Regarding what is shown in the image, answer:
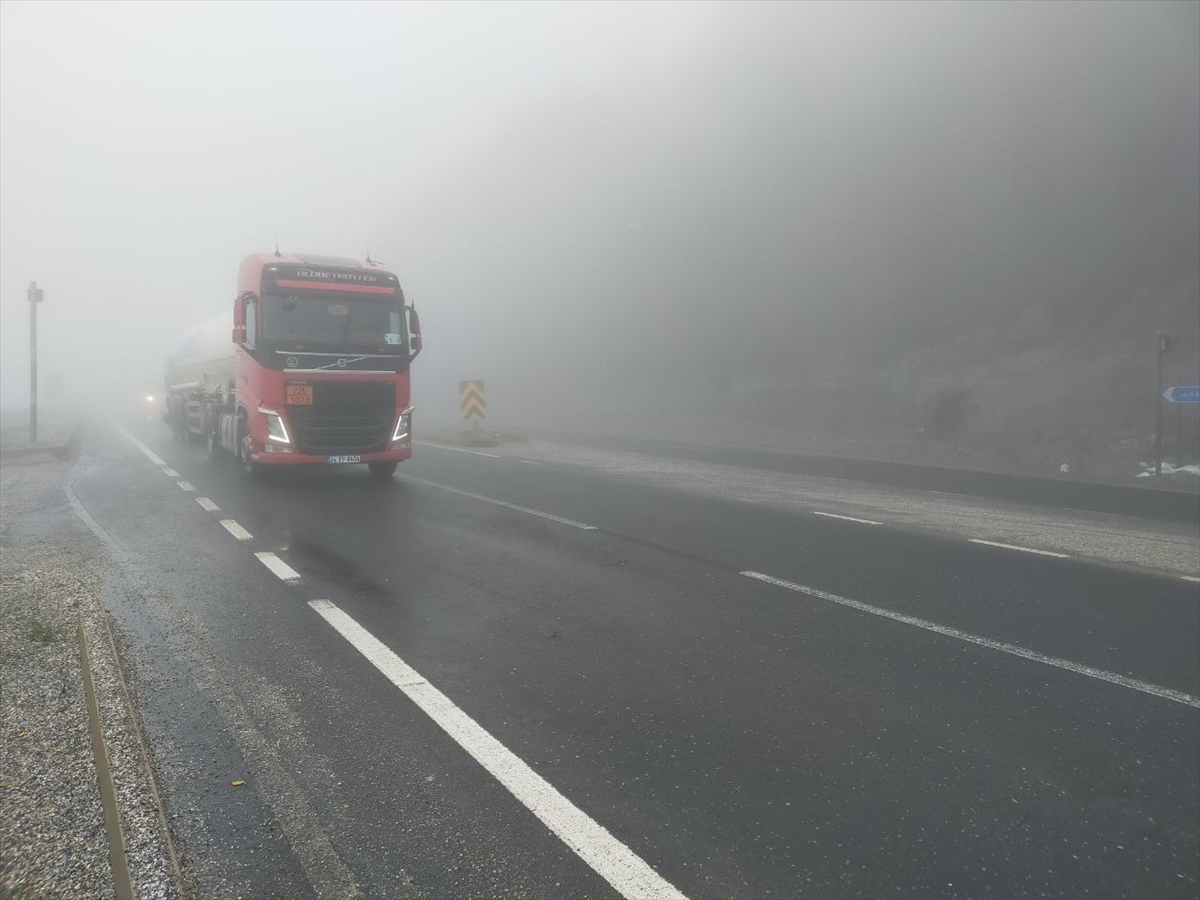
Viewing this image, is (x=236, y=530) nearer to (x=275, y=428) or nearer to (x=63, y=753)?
(x=275, y=428)

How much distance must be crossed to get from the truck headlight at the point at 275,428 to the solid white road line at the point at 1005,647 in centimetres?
780

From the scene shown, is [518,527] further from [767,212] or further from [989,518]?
[767,212]

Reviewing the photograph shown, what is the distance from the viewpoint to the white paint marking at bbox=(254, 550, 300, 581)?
7168 mm

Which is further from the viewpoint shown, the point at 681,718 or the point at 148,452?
the point at 148,452

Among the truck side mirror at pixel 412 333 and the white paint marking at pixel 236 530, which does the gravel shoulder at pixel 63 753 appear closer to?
the white paint marking at pixel 236 530

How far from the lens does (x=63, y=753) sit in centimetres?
370

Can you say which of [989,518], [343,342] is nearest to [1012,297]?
[989,518]

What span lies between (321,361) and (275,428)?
1.16m

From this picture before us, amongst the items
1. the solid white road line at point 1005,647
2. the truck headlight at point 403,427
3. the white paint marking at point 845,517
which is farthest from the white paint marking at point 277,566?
the white paint marking at point 845,517

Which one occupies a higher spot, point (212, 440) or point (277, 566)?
point (212, 440)

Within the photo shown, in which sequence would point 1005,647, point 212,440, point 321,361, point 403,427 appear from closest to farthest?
point 1005,647 < point 321,361 < point 403,427 < point 212,440

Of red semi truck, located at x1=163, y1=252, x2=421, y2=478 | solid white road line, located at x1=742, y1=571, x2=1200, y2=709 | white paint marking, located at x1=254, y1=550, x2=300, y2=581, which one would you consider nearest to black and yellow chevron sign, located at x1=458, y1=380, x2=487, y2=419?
red semi truck, located at x1=163, y1=252, x2=421, y2=478

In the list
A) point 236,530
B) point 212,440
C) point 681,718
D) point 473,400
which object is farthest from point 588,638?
point 473,400

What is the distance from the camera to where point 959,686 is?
487 centimetres
